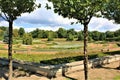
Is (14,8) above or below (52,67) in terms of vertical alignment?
above

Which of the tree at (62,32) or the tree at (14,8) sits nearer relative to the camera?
the tree at (14,8)

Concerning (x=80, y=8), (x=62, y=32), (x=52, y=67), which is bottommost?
(x=52, y=67)

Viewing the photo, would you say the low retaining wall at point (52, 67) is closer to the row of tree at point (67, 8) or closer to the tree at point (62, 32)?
the row of tree at point (67, 8)

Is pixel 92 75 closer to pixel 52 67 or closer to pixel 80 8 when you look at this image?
pixel 52 67

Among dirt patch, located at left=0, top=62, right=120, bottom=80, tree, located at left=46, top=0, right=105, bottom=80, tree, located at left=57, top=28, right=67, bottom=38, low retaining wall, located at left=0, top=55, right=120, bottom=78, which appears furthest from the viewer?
tree, located at left=57, top=28, right=67, bottom=38

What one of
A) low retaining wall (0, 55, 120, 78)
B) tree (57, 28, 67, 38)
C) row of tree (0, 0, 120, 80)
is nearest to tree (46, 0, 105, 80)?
row of tree (0, 0, 120, 80)

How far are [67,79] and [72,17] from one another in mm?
5241

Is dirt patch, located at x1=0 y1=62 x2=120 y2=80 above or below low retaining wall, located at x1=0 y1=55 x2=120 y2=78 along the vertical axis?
below

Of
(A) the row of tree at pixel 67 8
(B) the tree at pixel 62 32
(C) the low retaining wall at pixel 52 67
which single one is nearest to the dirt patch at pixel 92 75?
(C) the low retaining wall at pixel 52 67

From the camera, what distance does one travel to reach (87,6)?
17.3m

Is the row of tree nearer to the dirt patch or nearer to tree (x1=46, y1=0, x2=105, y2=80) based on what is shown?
tree (x1=46, y1=0, x2=105, y2=80)

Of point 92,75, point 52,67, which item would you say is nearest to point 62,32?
point 92,75

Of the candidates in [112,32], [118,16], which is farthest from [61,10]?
[112,32]

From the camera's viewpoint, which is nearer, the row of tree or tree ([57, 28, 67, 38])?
the row of tree
